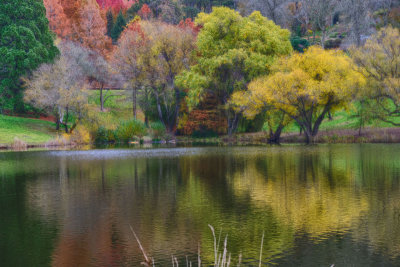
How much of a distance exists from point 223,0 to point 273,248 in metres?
100

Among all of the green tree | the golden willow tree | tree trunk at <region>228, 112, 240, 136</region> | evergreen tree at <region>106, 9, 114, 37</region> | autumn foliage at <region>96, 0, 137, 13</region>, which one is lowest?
tree trunk at <region>228, 112, 240, 136</region>

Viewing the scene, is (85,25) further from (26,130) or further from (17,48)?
(26,130)

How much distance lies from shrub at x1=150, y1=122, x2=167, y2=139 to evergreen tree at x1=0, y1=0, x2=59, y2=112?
17.0 metres

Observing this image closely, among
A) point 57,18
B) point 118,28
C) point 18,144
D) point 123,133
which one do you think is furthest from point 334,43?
point 18,144

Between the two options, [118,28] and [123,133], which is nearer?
[123,133]

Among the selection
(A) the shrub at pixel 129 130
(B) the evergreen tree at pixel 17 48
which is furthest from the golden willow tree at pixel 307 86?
(B) the evergreen tree at pixel 17 48

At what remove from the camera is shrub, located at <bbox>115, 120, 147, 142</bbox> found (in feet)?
193

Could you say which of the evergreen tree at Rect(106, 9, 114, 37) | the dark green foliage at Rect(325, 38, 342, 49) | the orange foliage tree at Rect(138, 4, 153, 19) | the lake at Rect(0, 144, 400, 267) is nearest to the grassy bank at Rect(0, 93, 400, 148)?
the lake at Rect(0, 144, 400, 267)

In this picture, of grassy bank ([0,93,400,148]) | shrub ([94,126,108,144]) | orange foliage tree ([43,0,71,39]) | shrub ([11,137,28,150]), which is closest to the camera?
grassy bank ([0,93,400,148])

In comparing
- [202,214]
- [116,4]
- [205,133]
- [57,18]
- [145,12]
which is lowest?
[202,214]

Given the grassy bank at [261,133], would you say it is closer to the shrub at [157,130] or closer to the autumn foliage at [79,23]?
the shrub at [157,130]

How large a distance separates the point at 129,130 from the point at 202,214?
4457cm

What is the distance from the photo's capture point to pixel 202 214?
1549cm

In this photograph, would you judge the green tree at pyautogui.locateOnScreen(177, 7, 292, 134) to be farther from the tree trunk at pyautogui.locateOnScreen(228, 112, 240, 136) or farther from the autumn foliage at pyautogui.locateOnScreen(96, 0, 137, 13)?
the autumn foliage at pyautogui.locateOnScreen(96, 0, 137, 13)
